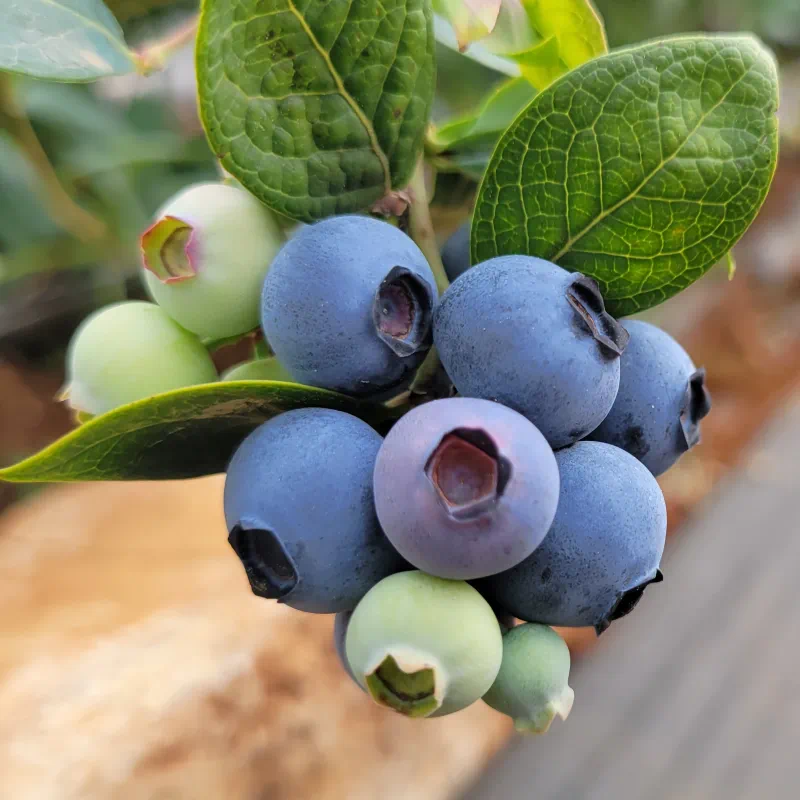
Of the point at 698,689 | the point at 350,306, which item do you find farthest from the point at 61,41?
the point at 698,689

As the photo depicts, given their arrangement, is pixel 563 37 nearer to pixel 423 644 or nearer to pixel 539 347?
pixel 539 347

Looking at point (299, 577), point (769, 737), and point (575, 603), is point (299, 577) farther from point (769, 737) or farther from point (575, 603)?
point (769, 737)

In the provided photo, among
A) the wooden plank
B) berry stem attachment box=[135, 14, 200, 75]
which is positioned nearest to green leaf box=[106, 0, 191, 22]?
berry stem attachment box=[135, 14, 200, 75]

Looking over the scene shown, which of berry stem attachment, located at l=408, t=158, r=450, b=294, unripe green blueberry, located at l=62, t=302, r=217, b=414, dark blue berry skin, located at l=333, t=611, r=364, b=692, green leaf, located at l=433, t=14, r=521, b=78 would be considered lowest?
dark blue berry skin, located at l=333, t=611, r=364, b=692

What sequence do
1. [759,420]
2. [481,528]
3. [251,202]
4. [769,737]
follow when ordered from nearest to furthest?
1. [481,528]
2. [251,202]
3. [769,737]
4. [759,420]

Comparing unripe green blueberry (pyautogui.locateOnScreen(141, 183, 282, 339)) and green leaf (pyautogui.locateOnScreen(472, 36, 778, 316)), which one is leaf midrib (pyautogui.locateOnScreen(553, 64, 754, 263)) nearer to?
green leaf (pyautogui.locateOnScreen(472, 36, 778, 316))

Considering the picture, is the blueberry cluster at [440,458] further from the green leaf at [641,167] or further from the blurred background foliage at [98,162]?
the blurred background foliage at [98,162]

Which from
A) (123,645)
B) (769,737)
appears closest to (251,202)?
(123,645)
